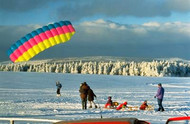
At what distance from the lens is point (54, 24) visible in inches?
842

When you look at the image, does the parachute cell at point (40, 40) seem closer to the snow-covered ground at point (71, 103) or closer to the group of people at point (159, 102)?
the snow-covered ground at point (71, 103)

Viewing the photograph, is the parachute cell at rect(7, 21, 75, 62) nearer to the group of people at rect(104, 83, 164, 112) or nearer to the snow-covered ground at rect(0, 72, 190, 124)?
the snow-covered ground at rect(0, 72, 190, 124)

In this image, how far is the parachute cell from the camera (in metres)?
20.2

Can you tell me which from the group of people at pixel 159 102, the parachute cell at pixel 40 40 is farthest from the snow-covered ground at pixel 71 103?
the parachute cell at pixel 40 40

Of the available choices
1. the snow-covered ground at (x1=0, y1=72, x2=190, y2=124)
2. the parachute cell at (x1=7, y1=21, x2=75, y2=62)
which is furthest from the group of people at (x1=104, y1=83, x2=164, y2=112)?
the parachute cell at (x1=7, y1=21, x2=75, y2=62)

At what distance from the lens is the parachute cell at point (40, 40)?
66.4ft

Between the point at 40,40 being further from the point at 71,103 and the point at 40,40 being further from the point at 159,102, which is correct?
the point at 159,102

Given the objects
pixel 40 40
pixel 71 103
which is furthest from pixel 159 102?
pixel 40 40

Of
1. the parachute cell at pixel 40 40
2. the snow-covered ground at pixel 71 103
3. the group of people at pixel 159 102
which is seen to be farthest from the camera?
the parachute cell at pixel 40 40

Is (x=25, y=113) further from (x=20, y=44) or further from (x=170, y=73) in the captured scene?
(x=170, y=73)

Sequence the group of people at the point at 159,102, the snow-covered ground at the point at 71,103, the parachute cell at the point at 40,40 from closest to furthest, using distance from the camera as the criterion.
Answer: the snow-covered ground at the point at 71,103
the group of people at the point at 159,102
the parachute cell at the point at 40,40

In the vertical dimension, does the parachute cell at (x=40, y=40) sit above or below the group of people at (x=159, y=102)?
above

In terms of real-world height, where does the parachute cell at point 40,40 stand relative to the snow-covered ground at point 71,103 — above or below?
above

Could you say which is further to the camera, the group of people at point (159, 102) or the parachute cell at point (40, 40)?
the parachute cell at point (40, 40)
